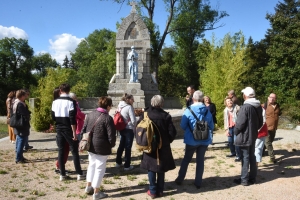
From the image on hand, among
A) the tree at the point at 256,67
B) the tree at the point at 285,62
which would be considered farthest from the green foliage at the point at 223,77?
the tree at the point at 285,62

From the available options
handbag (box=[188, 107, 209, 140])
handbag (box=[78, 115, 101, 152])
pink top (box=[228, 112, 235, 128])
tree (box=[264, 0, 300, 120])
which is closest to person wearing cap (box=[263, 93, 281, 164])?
pink top (box=[228, 112, 235, 128])

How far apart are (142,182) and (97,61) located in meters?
35.3

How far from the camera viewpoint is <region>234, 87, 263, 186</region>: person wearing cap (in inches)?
198

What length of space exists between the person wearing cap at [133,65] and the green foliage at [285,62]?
10519mm

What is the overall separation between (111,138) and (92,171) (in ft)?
2.12

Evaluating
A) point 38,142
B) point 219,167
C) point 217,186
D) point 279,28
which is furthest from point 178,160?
point 279,28

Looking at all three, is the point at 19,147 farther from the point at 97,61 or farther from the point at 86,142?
the point at 97,61

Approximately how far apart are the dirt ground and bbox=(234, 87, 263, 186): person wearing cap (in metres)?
0.39

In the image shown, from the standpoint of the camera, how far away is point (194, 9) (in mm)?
26469

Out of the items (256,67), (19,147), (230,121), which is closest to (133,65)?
(230,121)

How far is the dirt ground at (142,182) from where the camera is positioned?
4648 mm

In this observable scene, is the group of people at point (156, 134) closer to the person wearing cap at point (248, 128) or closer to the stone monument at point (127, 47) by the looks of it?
the person wearing cap at point (248, 128)

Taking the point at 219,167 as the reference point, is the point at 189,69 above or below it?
above

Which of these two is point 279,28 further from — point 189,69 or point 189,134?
point 189,134
